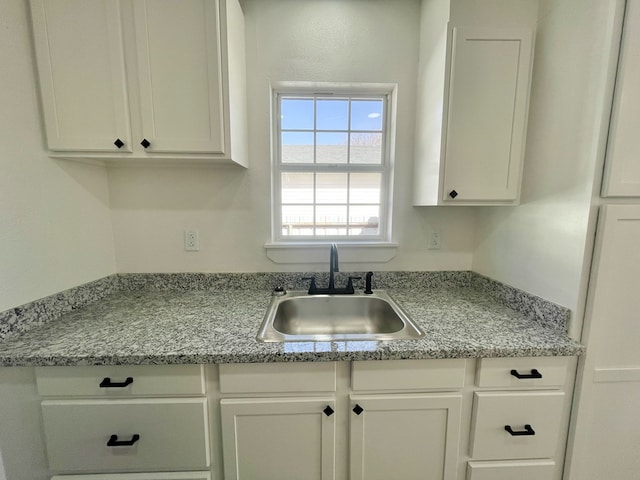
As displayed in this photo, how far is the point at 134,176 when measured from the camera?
58.9 inches

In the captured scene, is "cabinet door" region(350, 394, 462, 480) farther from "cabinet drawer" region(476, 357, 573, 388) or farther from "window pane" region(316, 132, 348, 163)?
"window pane" region(316, 132, 348, 163)

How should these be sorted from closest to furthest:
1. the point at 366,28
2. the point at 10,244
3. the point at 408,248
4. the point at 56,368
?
1. the point at 56,368
2. the point at 10,244
3. the point at 366,28
4. the point at 408,248

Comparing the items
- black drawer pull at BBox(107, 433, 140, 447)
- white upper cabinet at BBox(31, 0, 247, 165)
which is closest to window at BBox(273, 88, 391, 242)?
white upper cabinet at BBox(31, 0, 247, 165)

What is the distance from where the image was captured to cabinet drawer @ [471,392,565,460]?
1.01m

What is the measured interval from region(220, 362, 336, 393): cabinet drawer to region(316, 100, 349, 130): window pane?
1344 millimetres

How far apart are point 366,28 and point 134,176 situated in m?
1.56

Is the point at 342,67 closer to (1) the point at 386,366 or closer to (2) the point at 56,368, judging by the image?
(1) the point at 386,366

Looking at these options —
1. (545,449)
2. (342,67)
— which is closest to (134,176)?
(342,67)

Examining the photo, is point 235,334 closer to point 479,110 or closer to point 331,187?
point 331,187

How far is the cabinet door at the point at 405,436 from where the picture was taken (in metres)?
1.00

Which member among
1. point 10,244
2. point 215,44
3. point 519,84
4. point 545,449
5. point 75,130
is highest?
point 215,44

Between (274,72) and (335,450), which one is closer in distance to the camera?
(335,450)

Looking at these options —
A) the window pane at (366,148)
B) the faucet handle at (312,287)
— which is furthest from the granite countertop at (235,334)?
the window pane at (366,148)

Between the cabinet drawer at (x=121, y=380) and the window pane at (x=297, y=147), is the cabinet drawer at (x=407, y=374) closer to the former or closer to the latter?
the cabinet drawer at (x=121, y=380)
